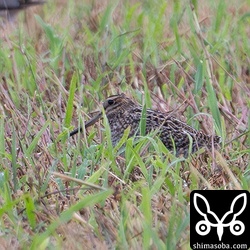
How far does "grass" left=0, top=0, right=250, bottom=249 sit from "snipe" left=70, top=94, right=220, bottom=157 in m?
0.09

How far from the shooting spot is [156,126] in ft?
20.2

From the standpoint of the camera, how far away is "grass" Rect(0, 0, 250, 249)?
4715 mm

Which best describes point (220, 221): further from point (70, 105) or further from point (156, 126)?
point (70, 105)

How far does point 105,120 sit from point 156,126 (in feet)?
1.29

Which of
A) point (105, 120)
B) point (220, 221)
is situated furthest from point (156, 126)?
point (220, 221)

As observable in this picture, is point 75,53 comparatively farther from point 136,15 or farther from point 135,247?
point 135,247

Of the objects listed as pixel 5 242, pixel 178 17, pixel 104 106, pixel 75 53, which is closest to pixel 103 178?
pixel 5 242

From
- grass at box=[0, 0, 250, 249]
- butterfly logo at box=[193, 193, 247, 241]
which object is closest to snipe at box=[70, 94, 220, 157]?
grass at box=[0, 0, 250, 249]

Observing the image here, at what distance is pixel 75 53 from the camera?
25.8 feet

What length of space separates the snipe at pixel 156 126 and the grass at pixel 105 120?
0.09 meters

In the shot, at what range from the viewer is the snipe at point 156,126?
5.98m

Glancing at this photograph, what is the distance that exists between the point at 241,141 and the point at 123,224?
1.59m

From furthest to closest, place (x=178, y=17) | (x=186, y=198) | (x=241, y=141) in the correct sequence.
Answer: (x=178, y=17)
(x=241, y=141)
(x=186, y=198)

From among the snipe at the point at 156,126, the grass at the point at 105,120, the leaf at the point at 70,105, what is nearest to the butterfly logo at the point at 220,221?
the grass at the point at 105,120
